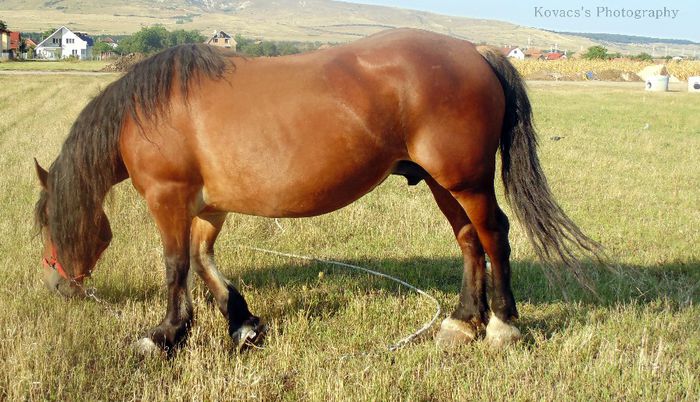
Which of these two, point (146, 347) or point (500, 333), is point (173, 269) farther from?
point (500, 333)

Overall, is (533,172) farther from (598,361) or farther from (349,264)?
(349,264)

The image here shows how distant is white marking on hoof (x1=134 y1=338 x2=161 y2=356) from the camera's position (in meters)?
4.39

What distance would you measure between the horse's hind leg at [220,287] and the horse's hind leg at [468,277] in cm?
137

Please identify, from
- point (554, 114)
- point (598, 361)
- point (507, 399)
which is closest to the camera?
point (507, 399)

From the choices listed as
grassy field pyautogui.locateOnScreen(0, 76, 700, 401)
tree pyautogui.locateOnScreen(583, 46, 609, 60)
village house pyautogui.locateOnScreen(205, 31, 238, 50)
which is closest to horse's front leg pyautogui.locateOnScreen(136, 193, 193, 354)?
grassy field pyautogui.locateOnScreen(0, 76, 700, 401)

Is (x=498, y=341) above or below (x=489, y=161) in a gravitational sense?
below

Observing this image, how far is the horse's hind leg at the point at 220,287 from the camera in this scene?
4.74 metres

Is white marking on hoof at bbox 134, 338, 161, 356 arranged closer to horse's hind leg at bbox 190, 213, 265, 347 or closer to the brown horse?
the brown horse

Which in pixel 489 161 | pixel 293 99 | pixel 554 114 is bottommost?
pixel 554 114

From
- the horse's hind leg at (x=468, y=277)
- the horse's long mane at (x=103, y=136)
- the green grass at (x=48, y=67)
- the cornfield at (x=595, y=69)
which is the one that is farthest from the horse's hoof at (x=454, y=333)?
the green grass at (x=48, y=67)

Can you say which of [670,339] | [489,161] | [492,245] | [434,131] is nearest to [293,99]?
[434,131]

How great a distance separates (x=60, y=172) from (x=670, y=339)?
14.7 ft

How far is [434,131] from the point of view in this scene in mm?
4395

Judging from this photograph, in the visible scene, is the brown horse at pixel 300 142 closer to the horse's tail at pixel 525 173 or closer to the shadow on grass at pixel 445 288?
the horse's tail at pixel 525 173
